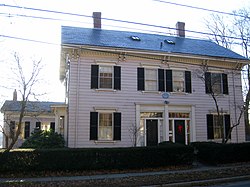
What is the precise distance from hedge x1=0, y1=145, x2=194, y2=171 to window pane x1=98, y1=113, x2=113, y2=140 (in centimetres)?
387

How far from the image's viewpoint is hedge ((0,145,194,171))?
40.2ft

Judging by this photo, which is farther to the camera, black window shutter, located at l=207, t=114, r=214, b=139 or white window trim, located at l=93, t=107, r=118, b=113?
black window shutter, located at l=207, t=114, r=214, b=139

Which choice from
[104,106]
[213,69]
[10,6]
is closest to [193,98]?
[213,69]

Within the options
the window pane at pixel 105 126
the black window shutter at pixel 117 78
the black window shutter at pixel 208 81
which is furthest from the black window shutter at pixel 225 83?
the window pane at pixel 105 126

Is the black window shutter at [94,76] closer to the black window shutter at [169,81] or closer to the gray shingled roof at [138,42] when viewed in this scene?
the gray shingled roof at [138,42]

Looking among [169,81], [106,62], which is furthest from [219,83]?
[106,62]

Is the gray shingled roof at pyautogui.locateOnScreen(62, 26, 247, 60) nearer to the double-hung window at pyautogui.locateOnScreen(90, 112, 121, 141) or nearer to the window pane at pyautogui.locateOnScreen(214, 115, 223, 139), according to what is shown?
the double-hung window at pyautogui.locateOnScreen(90, 112, 121, 141)

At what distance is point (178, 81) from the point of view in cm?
1964

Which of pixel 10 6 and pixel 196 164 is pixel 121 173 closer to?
pixel 196 164

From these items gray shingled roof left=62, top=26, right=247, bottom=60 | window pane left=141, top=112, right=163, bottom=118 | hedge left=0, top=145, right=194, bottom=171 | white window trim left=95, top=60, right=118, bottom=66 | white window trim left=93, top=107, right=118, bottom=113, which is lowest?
hedge left=0, top=145, right=194, bottom=171

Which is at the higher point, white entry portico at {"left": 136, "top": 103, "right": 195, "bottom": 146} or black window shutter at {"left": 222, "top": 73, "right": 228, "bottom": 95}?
black window shutter at {"left": 222, "top": 73, "right": 228, "bottom": 95}

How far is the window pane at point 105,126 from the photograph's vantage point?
17500 mm

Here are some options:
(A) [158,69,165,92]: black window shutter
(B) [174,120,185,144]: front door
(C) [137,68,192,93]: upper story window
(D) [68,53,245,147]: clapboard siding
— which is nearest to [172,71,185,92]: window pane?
(C) [137,68,192,93]: upper story window

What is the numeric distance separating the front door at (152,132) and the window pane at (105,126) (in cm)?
258
